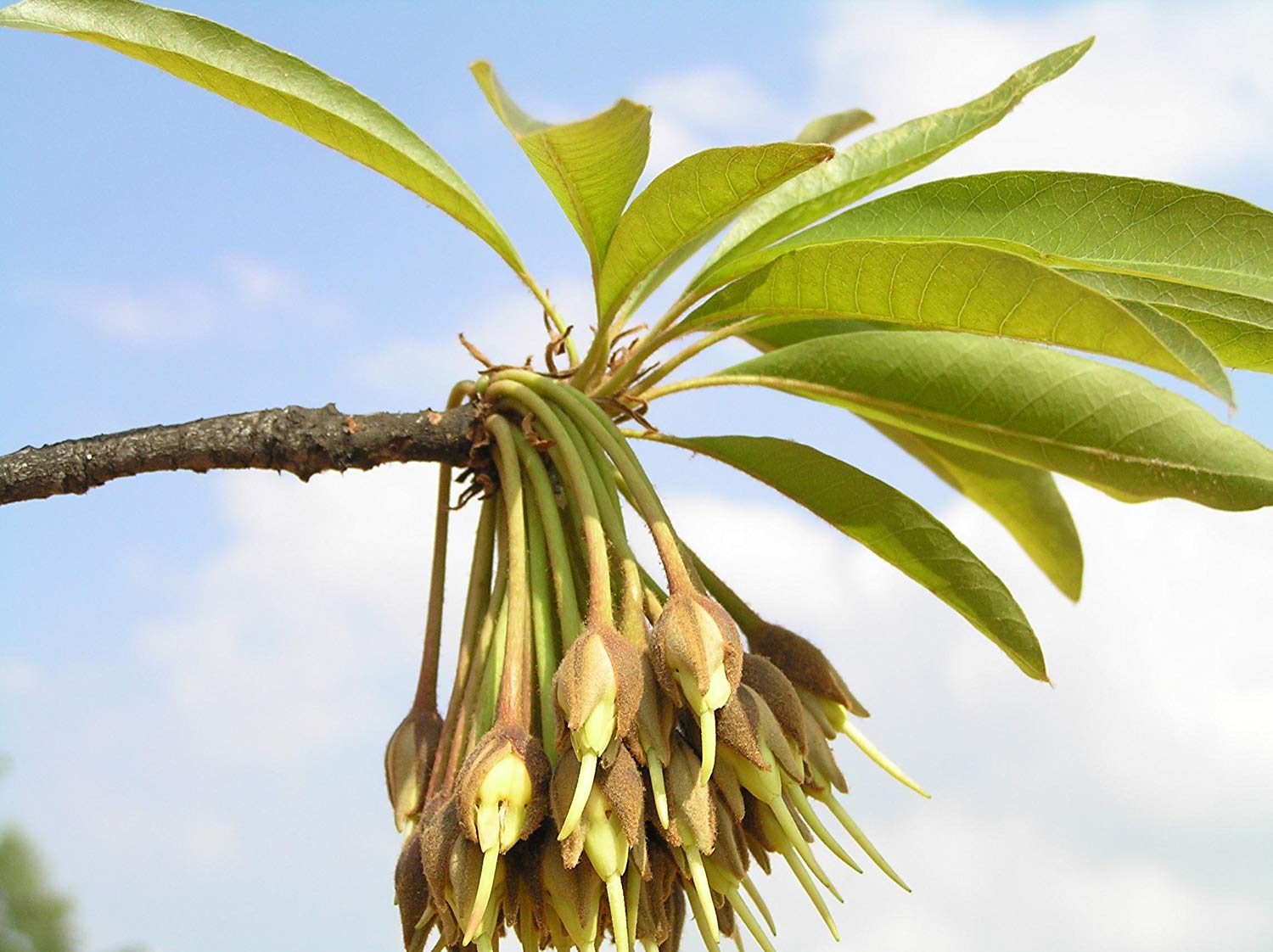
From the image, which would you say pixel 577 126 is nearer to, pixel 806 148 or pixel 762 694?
pixel 806 148

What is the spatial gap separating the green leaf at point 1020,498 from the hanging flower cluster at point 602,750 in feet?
3.26

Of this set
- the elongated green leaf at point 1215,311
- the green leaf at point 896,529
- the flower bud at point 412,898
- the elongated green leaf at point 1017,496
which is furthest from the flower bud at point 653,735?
the elongated green leaf at point 1017,496

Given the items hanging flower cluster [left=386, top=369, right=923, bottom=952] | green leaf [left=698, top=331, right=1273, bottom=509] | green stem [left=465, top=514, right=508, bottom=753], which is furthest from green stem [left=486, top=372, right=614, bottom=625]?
green leaf [left=698, top=331, right=1273, bottom=509]

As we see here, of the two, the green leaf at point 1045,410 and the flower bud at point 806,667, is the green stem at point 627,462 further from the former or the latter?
the green leaf at point 1045,410

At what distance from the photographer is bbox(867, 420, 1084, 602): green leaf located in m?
2.67

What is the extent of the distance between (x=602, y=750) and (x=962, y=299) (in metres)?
0.80

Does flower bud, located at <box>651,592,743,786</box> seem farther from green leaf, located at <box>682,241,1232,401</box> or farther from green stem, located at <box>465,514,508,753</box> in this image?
green leaf, located at <box>682,241,1232,401</box>

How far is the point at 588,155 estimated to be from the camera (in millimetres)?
1711

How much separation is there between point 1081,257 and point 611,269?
75 centimetres

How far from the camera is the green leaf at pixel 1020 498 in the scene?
2.67 meters

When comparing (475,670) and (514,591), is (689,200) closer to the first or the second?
(514,591)

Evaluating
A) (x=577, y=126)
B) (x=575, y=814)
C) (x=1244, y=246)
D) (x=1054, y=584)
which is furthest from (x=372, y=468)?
(x=1054, y=584)

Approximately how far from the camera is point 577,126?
1584mm

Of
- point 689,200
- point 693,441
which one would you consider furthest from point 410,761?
point 689,200
